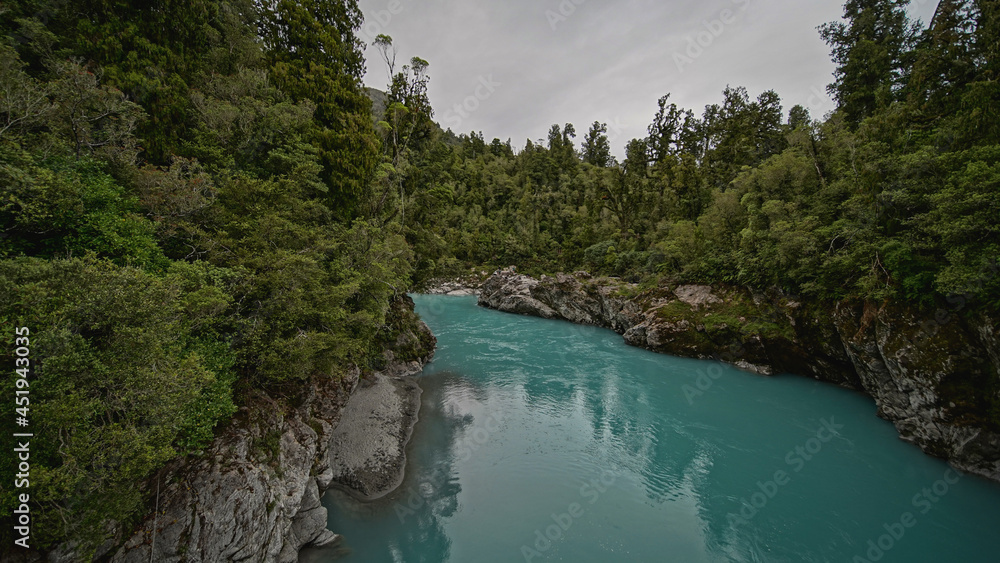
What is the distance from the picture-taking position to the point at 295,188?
9594 mm

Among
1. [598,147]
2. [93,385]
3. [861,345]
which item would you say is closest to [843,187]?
[861,345]

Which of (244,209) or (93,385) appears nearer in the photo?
(93,385)

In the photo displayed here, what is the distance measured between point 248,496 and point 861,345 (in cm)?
1977

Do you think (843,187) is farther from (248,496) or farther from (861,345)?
(248,496)

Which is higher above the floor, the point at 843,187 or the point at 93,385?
the point at 843,187

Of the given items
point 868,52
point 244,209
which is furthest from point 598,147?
point 244,209

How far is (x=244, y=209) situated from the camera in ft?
28.7

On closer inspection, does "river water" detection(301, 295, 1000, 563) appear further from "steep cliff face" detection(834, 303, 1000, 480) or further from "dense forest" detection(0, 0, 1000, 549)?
"dense forest" detection(0, 0, 1000, 549)

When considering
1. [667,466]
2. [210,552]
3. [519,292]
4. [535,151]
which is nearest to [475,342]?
[519,292]

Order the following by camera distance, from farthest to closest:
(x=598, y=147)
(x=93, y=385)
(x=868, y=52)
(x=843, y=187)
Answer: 1. (x=598, y=147)
2. (x=868, y=52)
3. (x=843, y=187)
4. (x=93, y=385)

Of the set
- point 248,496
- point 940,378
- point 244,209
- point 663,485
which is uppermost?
point 244,209

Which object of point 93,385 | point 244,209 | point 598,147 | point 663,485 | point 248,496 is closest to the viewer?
point 93,385

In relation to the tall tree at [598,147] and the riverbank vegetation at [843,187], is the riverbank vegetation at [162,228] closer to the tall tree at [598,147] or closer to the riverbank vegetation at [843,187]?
the riverbank vegetation at [843,187]

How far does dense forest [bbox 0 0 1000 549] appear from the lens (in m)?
4.10
